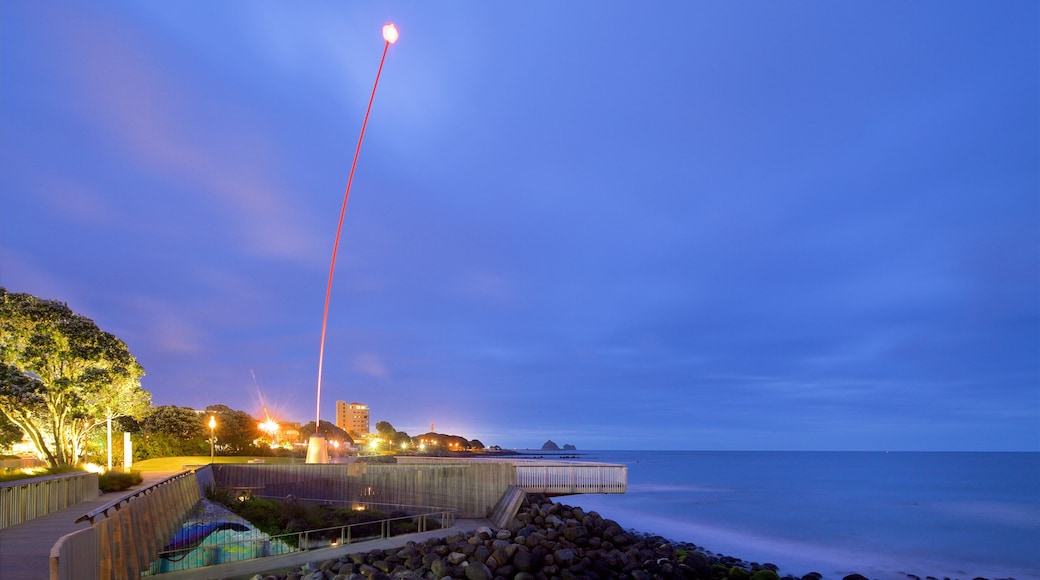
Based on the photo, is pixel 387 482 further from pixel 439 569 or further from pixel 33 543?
pixel 33 543

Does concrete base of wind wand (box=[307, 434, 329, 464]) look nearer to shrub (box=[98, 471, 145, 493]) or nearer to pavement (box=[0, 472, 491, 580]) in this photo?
shrub (box=[98, 471, 145, 493])

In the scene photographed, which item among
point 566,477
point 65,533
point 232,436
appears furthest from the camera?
point 232,436

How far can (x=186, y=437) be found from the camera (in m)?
47.8

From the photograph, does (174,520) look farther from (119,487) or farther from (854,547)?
(854,547)

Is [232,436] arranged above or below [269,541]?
below

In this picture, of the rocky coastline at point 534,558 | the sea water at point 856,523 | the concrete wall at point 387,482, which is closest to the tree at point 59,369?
the concrete wall at point 387,482

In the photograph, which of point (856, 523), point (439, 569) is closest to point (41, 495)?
point (439, 569)

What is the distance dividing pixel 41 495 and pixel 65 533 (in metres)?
3.57

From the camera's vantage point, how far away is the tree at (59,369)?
23688mm

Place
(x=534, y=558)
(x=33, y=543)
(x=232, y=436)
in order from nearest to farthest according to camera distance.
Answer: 1. (x=33, y=543)
2. (x=534, y=558)
3. (x=232, y=436)

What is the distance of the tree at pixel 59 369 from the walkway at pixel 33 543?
27.6 feet

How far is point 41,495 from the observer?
15703 millimetres

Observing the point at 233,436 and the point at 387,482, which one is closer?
the point at 387,482

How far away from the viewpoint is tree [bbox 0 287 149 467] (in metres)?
23.7
